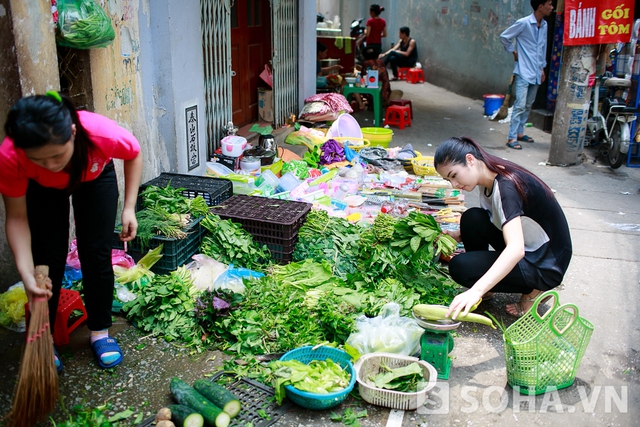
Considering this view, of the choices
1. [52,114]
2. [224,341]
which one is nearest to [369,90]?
[224,341]

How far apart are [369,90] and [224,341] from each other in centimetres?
758

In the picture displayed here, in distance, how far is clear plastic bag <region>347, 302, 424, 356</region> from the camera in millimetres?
3391

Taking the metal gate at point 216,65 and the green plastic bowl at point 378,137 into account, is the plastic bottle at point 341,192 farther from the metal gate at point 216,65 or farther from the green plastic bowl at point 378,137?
the green plastic bowl at point 378,137

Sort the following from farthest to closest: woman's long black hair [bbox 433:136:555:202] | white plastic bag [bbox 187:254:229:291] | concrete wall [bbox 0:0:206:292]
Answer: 1. white plastic bag [bbox 187:254:229:291]
2. concrete wall [bbox 0:0:206:292]
3. woman's long black hair [bbox 433:136:555:202]

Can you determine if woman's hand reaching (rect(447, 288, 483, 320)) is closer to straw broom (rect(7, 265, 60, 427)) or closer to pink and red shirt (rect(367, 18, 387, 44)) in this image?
straw broom (rect(7, 265, 60, 427))

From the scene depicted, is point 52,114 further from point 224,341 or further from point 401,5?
point 401,5

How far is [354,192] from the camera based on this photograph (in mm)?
6367

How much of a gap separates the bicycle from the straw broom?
755cm

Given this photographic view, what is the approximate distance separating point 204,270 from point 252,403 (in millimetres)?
1426

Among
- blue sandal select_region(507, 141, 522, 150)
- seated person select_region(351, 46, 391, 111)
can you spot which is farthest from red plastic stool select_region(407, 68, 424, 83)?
blue sandal select_region(507, 141, 522, 150)

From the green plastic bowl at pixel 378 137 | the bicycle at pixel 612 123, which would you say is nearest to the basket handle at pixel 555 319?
the green plastic bowl at pixel 378 137

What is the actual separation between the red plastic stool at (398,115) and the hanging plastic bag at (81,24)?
7.00 metres

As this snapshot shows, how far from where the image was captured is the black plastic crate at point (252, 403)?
2.99 metres

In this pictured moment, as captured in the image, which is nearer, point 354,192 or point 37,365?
point 37,365
